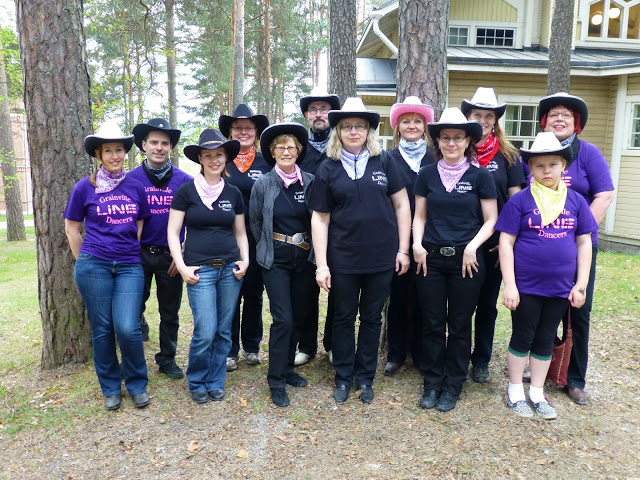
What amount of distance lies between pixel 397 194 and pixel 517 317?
1343mm

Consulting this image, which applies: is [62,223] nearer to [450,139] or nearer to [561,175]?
[450,139]

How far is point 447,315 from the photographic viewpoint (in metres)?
4.10

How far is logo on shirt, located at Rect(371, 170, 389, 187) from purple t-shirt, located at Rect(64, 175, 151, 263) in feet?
6.39

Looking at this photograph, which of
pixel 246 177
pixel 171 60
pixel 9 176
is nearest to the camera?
pixel 246 177

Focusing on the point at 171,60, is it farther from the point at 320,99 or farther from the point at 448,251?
the point at 448,251

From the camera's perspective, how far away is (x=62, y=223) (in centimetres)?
446

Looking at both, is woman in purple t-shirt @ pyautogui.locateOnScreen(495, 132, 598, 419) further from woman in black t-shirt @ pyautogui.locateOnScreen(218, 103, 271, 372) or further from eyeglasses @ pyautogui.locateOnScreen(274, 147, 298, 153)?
woman in black t-shirt @ pyautogui.locateOnScreen(218, 103, 271, 372)

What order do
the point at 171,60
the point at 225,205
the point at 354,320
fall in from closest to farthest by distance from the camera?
1. the point at 225,205
2. the point at 354,320
3. the point at 171,60

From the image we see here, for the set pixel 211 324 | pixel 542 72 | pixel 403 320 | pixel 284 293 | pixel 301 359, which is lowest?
pixel 301 359

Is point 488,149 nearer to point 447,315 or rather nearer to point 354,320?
point 447,315

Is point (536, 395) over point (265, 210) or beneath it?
beneath

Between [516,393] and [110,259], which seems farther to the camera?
[516,393]

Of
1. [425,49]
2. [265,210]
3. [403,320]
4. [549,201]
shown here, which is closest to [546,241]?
[549,201]

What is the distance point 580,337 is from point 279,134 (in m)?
3.01
